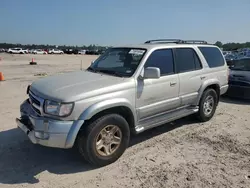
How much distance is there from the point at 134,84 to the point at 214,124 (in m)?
2.73

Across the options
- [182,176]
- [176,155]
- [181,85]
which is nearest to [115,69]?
[181,85]

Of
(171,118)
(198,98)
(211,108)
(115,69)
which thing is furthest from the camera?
(211,108)

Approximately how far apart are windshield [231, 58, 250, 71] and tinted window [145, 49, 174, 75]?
194 inches

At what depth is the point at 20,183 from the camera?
10.5ft

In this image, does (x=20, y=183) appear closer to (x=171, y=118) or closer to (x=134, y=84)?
(x=134, y=84)

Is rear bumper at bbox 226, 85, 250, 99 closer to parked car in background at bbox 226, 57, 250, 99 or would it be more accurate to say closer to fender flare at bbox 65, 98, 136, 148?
parked car in background at bbox 226, 57, 250, 99

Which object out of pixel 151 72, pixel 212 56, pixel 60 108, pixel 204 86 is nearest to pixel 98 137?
pixel 60 108

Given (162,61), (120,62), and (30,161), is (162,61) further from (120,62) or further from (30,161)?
(30,161)

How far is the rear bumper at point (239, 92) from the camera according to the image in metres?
7.77

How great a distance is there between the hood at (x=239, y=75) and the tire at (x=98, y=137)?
18.8 feet

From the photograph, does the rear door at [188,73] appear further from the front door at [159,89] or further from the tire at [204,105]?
the tire at [204,105]

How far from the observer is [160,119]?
4.48 m

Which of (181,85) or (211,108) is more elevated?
(181,85)

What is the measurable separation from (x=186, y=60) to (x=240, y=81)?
389 cm
